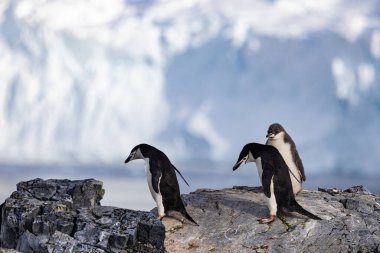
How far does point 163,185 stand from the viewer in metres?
13.9

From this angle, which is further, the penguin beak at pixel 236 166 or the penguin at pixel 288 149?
the penguin at pixel 288 149

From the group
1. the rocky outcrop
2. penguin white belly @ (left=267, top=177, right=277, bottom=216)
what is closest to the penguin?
the rocky outcrop

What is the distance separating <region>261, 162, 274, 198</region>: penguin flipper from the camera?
13.5 meters

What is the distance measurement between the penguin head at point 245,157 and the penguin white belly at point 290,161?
1.16 m

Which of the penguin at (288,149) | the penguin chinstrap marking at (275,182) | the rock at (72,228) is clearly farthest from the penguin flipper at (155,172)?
the penguin at (288,149)

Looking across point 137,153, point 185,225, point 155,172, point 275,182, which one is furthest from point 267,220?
point 137,153

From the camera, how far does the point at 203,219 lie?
14.1 meters

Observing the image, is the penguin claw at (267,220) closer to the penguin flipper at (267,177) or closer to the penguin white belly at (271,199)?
the penguin white belly at (271,199)

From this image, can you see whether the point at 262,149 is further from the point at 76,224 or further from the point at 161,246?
the point at 76,224

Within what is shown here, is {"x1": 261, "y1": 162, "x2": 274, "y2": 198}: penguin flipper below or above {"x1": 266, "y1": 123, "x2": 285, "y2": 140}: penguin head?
below

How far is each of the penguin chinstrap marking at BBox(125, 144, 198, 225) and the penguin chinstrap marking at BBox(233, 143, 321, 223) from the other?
1.53m

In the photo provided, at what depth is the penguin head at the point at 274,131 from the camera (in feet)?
48.9

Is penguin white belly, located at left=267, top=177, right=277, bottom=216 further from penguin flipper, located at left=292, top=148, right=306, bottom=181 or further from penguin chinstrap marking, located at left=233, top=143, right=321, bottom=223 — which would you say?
penguin flipper, located at left=292, top=148, right=306, bottom=181

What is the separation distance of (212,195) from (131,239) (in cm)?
350
